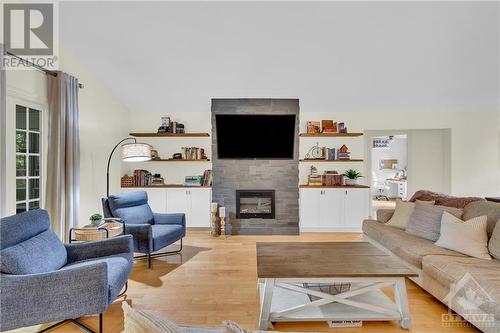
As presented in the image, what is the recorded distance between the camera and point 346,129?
193 inches

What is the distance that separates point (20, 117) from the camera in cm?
270

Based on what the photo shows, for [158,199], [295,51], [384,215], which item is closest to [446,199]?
[384,215]

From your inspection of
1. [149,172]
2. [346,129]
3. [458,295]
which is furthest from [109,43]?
[458,295]

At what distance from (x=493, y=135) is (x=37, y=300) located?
7.03 meters

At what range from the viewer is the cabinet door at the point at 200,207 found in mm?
4730

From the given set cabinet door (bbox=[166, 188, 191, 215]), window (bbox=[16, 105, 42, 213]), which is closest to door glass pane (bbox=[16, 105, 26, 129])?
window (bbox=[16, 105, 42, 213])

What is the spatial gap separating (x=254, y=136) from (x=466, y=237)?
3.23 metres

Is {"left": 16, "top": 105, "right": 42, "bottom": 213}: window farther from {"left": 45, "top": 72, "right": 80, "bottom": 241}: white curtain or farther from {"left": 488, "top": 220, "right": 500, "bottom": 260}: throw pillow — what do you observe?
{"left": 488, "top": 220, "right": 500, "bottom": 260}: throw pillow

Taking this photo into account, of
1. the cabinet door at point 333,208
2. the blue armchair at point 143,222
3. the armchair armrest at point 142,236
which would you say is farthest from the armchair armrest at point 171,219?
the cabinet door at point 333,208

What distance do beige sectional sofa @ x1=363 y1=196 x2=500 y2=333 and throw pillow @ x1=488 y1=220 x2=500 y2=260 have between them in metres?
0.06

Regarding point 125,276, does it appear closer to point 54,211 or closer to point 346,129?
point 54,211

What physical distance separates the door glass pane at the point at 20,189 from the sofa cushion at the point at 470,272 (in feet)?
13.2

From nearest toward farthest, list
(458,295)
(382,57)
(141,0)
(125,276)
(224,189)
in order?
(458,295) → (125,276) → (141,0) → (382,57) → (224,189)

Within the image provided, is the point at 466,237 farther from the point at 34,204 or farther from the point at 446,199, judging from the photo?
the point at 34,204
